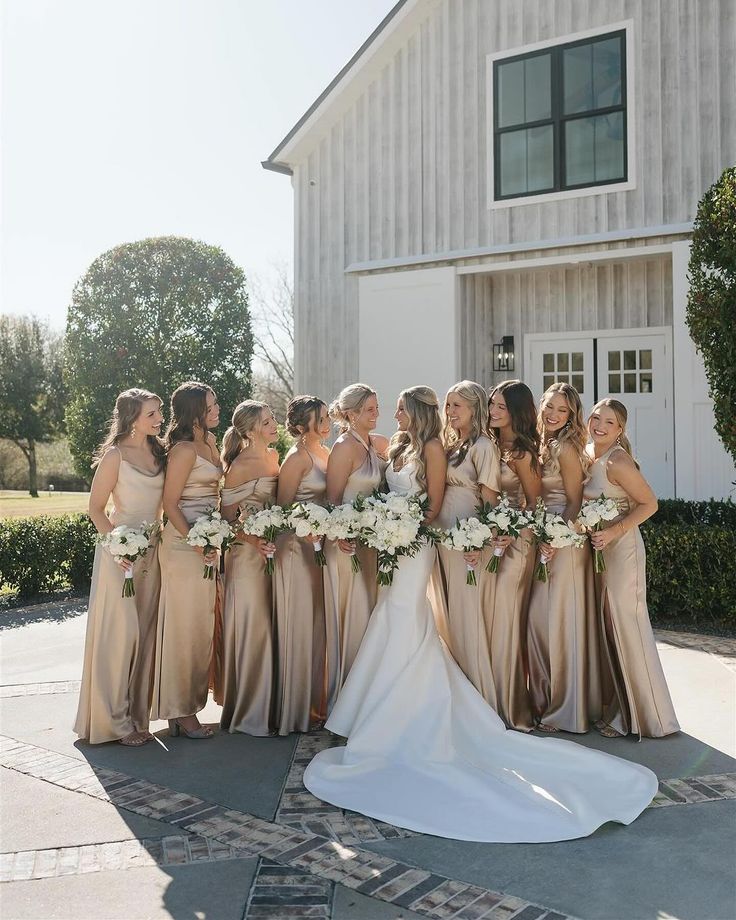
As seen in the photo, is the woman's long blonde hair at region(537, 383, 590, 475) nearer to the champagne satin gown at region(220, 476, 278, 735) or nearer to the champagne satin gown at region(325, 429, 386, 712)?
the champagne satin gown at region(325, 429, 386, 712)

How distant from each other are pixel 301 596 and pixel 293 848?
2.16 metres

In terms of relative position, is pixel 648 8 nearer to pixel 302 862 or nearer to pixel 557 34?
pixel 557 34

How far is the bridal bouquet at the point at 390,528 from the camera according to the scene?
568cm

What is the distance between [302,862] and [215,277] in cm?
2137

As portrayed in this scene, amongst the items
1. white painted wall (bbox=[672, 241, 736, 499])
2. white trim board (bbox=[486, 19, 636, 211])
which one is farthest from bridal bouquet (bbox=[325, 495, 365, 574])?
white trim board (bbox=[486, 19, 636, 211])

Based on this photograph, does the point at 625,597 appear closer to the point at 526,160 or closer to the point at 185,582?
the point at 185,582

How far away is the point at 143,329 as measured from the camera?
2312 centimetres

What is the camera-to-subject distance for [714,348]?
30.0 ft

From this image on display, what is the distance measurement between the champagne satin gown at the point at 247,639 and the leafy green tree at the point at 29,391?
24.5 m

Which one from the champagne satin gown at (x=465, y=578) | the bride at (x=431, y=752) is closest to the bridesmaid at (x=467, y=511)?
the champagne satin gown at (x=465, y=578)

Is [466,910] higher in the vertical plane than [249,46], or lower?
lower

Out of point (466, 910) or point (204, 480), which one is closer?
point (466, 910)

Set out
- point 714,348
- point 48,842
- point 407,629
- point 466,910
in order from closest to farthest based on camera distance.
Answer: point 466,910 → point 48,842 → point 407,629 → point 714,348

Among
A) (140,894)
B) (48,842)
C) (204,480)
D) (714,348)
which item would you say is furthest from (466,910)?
(714,348)
